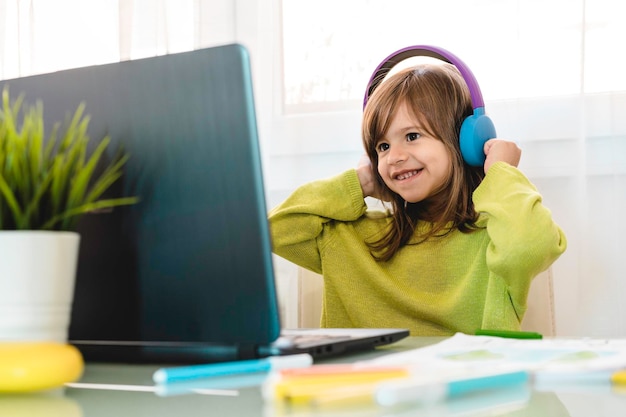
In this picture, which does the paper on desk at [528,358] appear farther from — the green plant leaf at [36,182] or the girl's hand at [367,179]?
the girl's hand at [367,179]

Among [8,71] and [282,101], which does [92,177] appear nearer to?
[282,101]

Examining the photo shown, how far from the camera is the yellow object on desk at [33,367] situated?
52 cm

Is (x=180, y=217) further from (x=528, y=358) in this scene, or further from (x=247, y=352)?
(x=528, y=358)

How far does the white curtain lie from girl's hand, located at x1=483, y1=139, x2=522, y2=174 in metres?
0.14

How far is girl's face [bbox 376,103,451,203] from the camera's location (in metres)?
1.44

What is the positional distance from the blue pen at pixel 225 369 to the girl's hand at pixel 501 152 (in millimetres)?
859

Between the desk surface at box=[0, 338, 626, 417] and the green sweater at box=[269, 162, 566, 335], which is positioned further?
the green sweater at box=[269, 162, 566, 335]

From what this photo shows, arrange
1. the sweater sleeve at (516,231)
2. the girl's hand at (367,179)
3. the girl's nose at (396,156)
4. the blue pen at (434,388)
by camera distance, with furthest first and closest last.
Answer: the girl's hand at (367,179) < the girl's nose at (396,156) < the sweater sleeve at (516,231) < the blue pen at (434,388)

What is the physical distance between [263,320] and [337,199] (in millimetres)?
911

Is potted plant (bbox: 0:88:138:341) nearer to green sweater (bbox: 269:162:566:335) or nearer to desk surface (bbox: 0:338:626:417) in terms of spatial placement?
desk surface (bbox: 0:338:626:417)

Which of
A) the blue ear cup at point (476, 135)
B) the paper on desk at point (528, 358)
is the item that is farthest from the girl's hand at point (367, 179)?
the paper on desk at point (528, 358)

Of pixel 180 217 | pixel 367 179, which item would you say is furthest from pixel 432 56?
pixel 180 217

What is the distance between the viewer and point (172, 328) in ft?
2.15

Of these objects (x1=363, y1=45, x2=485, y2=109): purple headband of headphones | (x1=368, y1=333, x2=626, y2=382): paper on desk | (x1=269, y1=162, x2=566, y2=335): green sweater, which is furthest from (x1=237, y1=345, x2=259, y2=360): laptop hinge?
(x1=363, y1=45, x2=485, y2=109): purple headband of headphones
